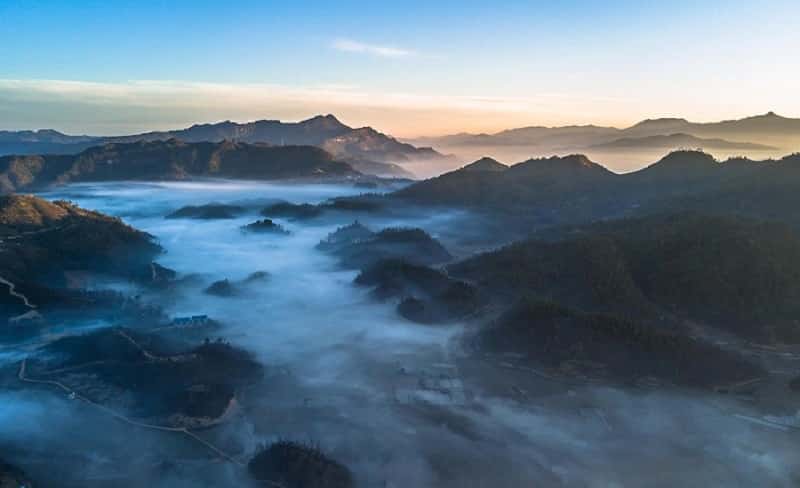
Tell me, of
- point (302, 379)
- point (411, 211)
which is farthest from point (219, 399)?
point (411, 211)

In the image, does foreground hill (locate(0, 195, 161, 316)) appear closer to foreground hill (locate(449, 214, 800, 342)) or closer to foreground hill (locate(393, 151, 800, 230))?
foreground hill (locate(449, 214, 800, 342))

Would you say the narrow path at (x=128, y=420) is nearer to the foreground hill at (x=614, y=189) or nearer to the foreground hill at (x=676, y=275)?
the foreground hill at (x=676, y=275)

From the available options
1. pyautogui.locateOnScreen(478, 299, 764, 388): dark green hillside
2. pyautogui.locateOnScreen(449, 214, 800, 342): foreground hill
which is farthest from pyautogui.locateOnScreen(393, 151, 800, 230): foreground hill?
pyautogui.locateOnScreen(478, 299, 764, 388): dark green hillside

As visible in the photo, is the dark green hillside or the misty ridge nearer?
the misty ridge

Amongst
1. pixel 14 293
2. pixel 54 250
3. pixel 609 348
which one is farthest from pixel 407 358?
pixel 54 250

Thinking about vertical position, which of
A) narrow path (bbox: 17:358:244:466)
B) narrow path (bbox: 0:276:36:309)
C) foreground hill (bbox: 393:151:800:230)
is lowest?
narrow path (bbox: 17:358:244:466)

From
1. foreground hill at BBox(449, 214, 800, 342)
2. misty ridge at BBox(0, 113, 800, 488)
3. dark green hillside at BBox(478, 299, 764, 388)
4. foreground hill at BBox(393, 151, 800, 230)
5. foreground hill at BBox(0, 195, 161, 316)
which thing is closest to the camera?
misty ridge at BBox(0, 113, 800, 488)

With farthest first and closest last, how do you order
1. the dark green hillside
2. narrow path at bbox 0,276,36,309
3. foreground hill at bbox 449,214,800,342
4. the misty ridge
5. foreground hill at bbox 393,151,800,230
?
foreground hill at bbox 393,151,800,230 → foreground hill at bbox 449,214,800,342 → narrow path at bbox 0,276,36,309 → the dark green hillside → the misty ridge

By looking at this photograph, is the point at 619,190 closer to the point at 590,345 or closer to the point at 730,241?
the point at 730,241
